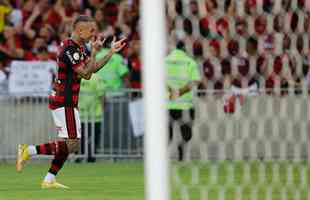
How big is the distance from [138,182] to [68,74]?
1.86m

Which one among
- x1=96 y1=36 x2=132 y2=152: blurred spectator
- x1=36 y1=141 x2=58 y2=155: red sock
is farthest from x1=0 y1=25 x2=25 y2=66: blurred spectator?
x1=36 y1=141 x2=58 y2=155: red sock

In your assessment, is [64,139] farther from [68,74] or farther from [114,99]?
[114,99]

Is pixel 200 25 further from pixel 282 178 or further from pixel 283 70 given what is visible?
pixel 282 178

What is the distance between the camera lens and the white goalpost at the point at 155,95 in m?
7.62

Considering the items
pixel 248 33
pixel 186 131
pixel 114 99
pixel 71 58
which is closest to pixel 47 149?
pixel 71 58

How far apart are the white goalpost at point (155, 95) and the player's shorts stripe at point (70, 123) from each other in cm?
568

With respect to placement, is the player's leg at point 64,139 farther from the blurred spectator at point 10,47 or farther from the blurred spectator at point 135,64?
the blurred spectator at point 10,47

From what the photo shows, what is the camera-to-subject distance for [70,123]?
13.3m

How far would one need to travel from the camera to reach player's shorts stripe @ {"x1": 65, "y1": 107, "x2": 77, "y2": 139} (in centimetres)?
1334

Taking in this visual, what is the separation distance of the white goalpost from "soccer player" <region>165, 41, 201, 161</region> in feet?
23.9

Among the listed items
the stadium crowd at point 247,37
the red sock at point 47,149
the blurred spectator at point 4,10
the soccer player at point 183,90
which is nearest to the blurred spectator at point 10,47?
the blurred spectator at point 4,10

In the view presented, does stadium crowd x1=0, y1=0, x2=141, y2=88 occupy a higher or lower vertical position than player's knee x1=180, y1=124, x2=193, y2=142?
higher

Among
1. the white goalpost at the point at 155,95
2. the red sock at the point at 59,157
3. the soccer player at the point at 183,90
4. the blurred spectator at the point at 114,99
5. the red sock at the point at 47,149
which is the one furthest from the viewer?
the blurred spectator at the point at 114,99

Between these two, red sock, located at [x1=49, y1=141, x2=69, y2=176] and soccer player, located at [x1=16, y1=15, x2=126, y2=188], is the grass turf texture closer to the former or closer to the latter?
red sock, located at [x1=49, y1=141, x2=69, y2=176]
